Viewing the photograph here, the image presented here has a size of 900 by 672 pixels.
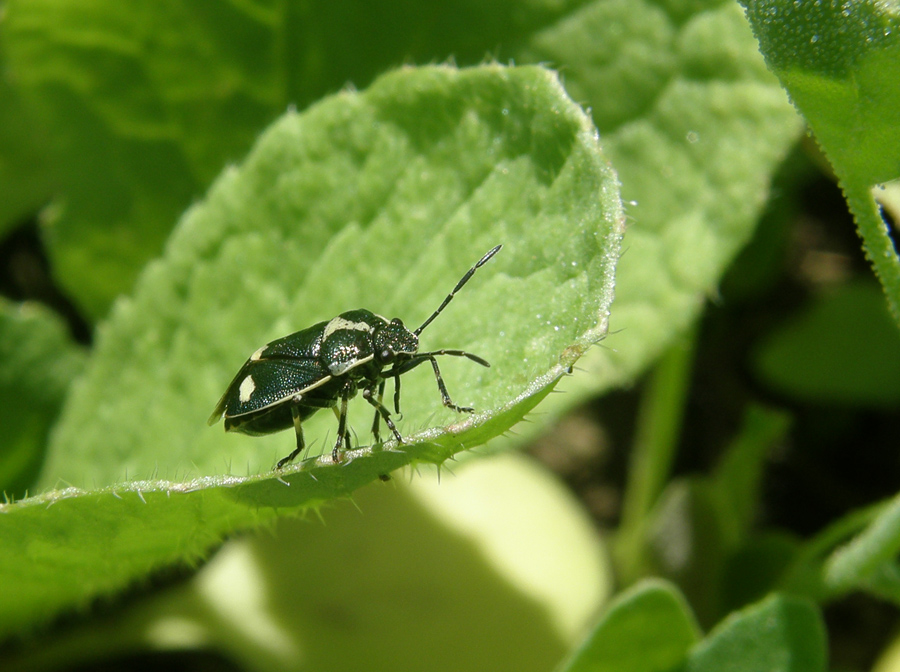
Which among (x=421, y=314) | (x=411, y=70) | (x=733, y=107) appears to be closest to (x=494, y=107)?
(x=411, y=70)

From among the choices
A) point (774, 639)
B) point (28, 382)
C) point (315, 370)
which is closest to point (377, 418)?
point (315, 370)

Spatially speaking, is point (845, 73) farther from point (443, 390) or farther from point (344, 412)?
point (344, 412)

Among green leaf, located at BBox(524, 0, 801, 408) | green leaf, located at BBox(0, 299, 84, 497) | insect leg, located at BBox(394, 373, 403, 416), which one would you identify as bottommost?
green leaf, located at BBox(0, 299, 84, 497)

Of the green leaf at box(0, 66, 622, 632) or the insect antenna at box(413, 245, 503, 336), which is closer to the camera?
the green leaf at box(0, 66, 622, 632)

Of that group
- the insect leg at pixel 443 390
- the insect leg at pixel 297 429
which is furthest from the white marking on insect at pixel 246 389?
the insect leg at pixel 443 390

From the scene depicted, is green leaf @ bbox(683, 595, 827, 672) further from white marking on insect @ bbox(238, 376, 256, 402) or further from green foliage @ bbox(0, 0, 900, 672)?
white marking on insect @ bbox(238, 376, 256, 402)

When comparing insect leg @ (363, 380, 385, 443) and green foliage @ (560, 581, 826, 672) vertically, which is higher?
insect leg @ (363, 380, 385, 443)

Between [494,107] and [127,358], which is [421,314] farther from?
[127,358]

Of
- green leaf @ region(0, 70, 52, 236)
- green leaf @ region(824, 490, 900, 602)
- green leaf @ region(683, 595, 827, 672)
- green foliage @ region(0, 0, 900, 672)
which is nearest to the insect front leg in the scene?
green foliage @ region(0, 0, 900, 672)
